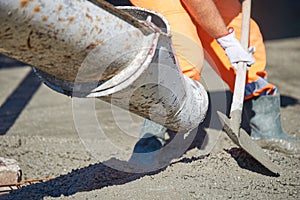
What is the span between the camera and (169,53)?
8.57 feet

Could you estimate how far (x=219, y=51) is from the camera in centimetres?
339

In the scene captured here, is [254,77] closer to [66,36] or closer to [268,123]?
[268,123]

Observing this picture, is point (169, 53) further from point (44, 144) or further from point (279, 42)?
point (279, 42)

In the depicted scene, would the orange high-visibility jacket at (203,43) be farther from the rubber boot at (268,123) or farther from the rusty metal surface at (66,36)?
the rusty metal surface at (66,36)

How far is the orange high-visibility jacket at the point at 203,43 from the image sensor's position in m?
3.13

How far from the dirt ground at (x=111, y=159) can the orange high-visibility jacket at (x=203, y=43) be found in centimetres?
41

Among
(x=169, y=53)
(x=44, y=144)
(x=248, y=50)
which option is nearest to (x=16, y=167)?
(x=44, y=144)

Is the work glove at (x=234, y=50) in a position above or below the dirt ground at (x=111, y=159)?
above

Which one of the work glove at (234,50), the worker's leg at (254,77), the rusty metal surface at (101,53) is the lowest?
the worker's leg at (254,77)

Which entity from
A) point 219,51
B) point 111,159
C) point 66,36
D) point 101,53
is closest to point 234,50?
point 219,51

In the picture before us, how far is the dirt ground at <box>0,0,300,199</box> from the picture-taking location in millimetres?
2795

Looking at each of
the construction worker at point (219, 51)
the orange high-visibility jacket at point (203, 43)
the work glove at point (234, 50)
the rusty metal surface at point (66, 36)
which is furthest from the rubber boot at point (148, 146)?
the rusty metal surface at point (66, 36)

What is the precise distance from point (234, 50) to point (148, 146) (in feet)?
2.35

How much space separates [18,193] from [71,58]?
33.8 inches
